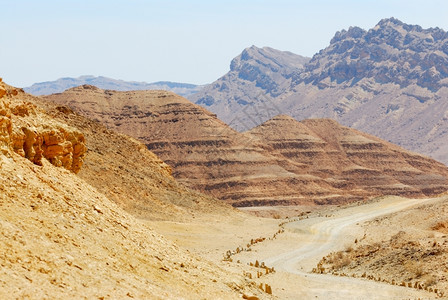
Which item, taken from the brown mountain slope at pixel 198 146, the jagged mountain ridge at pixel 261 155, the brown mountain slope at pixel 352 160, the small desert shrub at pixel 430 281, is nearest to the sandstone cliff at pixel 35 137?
the small desert shrub at pixel 430 281

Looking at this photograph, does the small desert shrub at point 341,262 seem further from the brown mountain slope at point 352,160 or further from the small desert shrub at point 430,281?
the brown mountain slope at point 352,160

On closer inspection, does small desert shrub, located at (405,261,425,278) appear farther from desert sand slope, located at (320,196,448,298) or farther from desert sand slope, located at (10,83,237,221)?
desert sand slope, located at (10,83,237,221)

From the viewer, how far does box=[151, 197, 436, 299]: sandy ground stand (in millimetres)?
23922

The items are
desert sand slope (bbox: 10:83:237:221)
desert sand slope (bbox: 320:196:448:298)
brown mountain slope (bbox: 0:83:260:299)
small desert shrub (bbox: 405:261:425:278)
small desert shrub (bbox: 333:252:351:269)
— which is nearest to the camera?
brown mountain slope (bbox: 0:83:260:299)

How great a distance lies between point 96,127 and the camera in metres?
65.2

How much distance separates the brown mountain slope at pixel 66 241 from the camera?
12.1 metres

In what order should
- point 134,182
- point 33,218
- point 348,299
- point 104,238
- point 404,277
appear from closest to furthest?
1. point 33,218
2. point 104,238
3. point 348,299
4. point 404,277
5. point 134,182

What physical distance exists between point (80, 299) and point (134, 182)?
44226 mm

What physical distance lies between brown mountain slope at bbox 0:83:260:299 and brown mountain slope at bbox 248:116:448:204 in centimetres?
10910

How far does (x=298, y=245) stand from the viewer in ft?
139

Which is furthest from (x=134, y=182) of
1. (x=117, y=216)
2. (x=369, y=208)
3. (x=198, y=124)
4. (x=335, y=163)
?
(x=335, y=163)

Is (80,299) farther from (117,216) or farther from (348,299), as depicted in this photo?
(348,299)

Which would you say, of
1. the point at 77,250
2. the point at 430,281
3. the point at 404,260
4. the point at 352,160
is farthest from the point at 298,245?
the point at 352,160

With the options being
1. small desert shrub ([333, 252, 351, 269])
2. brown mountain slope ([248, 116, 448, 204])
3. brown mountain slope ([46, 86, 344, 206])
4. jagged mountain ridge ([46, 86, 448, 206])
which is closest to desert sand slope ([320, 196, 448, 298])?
small desert shrub ([333, 252, 351, 269])
